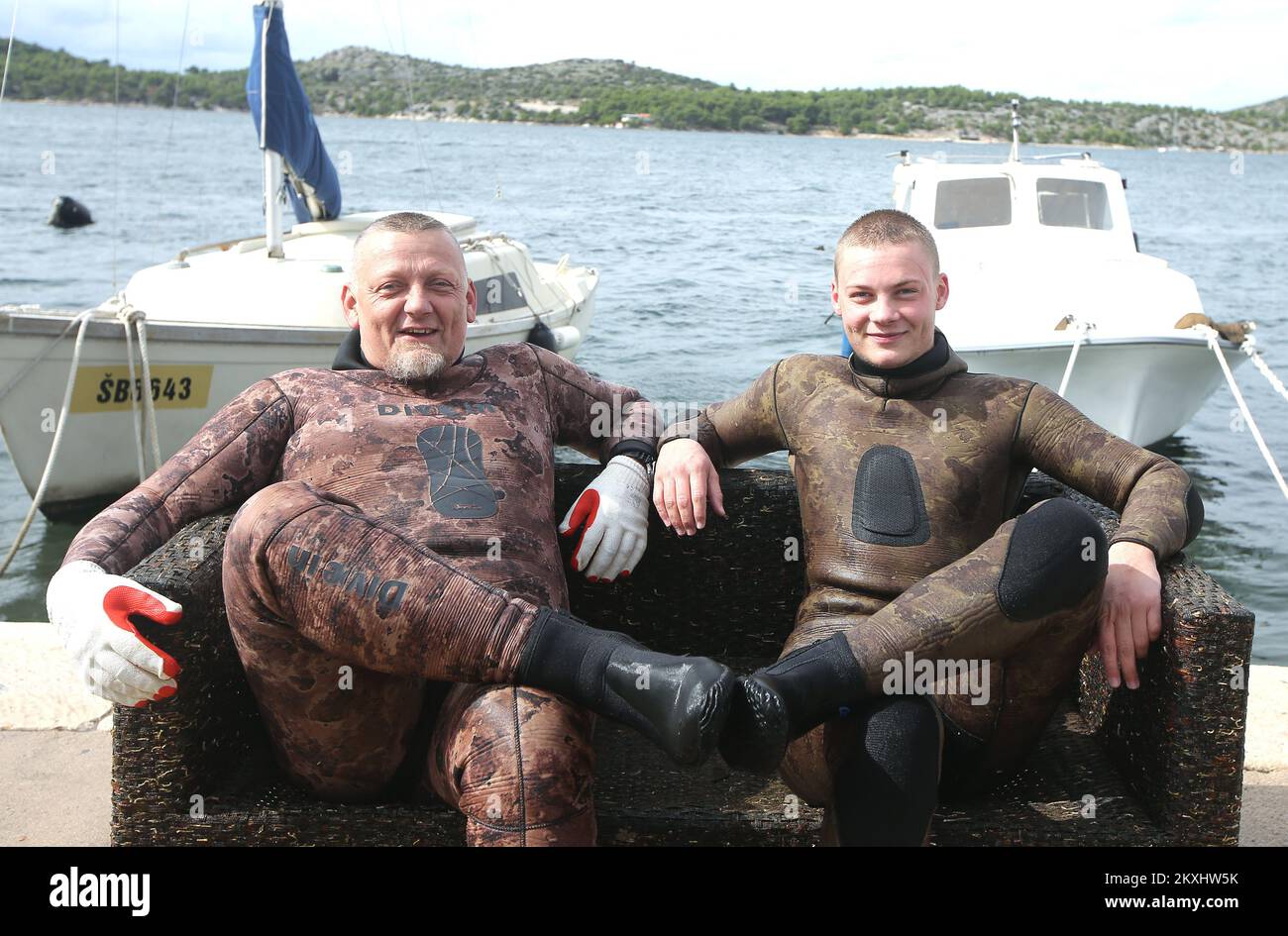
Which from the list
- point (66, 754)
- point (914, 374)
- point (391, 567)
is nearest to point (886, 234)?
point (914, 374)

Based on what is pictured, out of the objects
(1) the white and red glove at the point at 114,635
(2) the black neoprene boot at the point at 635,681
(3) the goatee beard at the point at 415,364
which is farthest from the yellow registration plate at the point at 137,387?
(2) the black neoprene boot at the point at 635,681

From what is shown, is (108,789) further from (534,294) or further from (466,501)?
(534,294)

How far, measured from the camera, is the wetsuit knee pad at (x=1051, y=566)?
2141 millimetres

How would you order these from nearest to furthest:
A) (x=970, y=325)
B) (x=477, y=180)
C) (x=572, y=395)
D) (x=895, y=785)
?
(x=895, y=785) → (x=572, y=395) → (x=970, y=325) → (x=477, y=180)

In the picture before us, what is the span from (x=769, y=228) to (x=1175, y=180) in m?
49.9

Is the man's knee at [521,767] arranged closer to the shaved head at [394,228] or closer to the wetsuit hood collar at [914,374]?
the wetsuit hood collar at [914,374]

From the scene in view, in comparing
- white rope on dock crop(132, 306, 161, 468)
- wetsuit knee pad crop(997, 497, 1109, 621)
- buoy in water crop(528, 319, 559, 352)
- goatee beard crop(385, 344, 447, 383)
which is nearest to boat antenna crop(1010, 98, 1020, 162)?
buoy in water crop(528, 319, 559, 352)

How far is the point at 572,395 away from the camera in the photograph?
9.78 ft

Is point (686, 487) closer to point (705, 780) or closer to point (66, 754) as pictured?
point (705, 780)

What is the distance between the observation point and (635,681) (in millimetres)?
2027

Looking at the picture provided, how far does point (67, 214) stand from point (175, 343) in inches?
861

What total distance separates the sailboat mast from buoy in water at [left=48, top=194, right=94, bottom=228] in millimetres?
20490

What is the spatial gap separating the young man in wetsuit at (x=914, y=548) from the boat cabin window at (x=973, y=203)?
848 centimetres

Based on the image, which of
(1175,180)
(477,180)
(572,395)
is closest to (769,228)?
(477,180)
